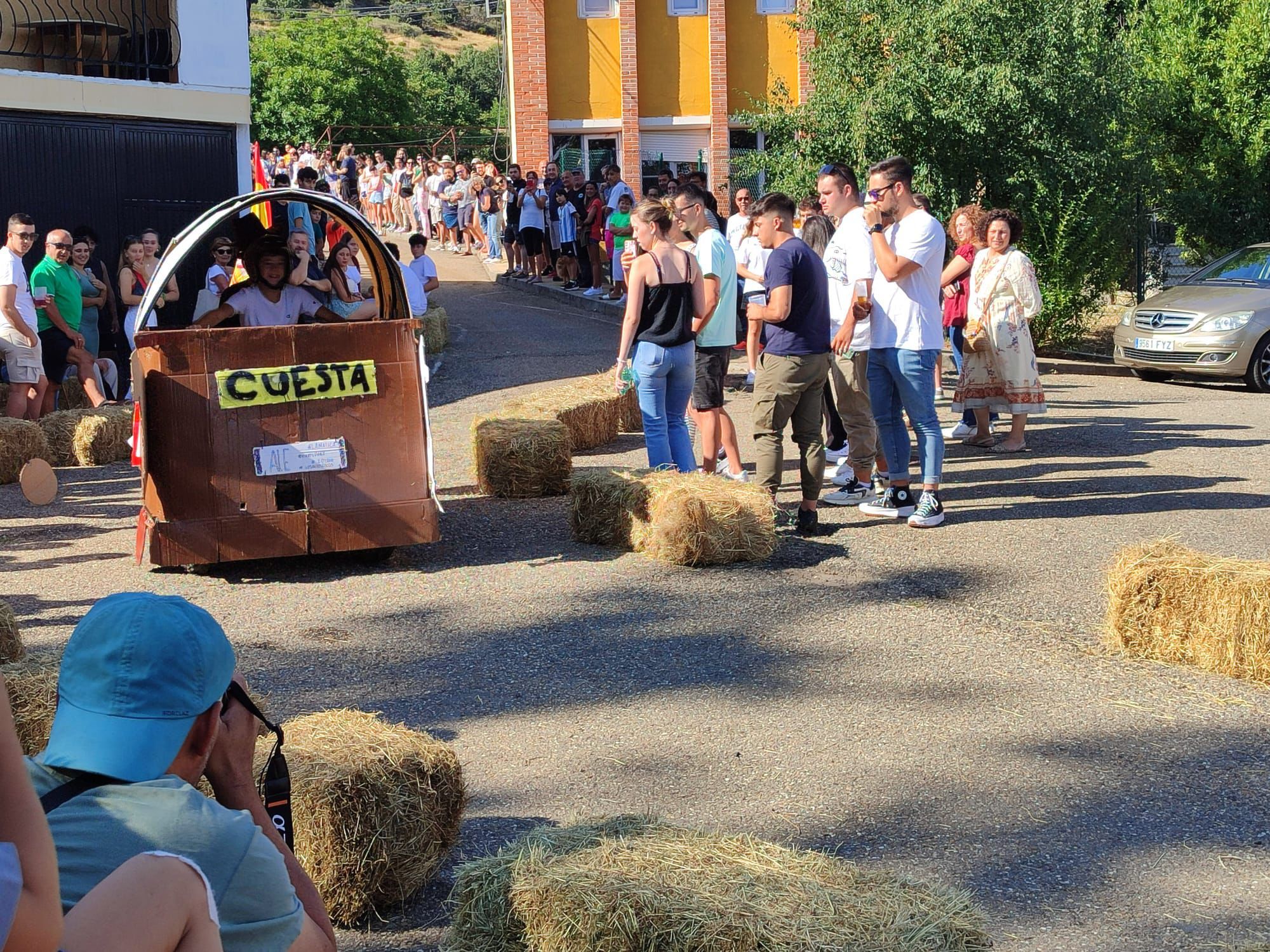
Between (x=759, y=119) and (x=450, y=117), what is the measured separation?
4350 cm

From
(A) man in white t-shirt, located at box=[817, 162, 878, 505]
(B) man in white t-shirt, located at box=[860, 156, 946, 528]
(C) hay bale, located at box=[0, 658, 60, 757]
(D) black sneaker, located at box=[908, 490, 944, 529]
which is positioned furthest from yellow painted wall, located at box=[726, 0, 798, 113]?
(C) hay bale, located at box=[0, 658, 60, 757]

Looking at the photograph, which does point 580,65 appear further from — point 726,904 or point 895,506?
point 726,904

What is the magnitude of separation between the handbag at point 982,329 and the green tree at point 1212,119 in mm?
13097

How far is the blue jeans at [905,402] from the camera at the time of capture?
8.43 meters

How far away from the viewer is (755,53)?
3434cm

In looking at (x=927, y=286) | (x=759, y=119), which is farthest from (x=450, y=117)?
(x=927, y=286)

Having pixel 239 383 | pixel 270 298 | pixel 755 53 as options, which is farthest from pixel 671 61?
pixel 239 383

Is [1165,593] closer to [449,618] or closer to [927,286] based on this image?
[927,286]

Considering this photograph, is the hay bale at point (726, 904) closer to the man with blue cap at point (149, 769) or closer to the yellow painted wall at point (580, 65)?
the man with blue cap at point (149, 769)

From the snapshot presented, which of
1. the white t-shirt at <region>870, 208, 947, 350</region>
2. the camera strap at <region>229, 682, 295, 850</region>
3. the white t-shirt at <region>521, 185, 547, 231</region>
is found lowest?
the camera strap at <region>229, 682, 295, 850</region>

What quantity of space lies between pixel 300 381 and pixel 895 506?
3.86 m

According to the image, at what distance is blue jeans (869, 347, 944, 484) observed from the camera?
27.7ft

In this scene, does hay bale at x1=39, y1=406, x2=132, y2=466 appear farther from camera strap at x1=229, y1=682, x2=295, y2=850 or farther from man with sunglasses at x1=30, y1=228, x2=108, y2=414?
camera strap at x1=229, y1=682, x2=295, y2=850

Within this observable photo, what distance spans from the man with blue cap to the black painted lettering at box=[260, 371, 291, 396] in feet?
18.0
